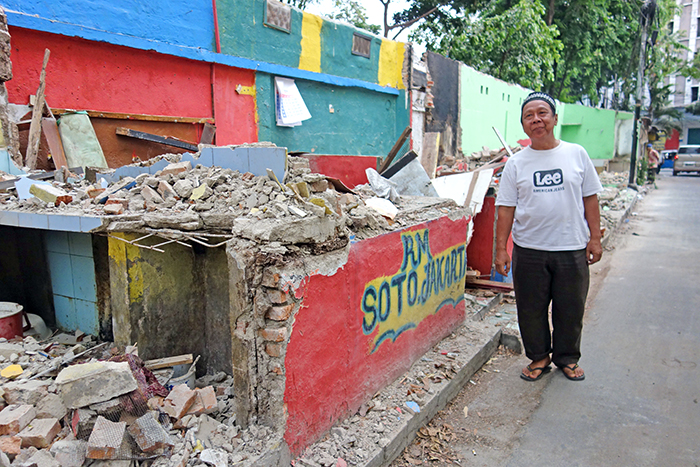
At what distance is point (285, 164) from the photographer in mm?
3070

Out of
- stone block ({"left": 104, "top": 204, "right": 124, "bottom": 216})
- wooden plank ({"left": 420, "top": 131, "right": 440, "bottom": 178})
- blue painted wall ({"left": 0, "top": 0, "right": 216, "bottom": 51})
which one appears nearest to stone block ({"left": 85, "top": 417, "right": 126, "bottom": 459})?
stone block ({"left": 104, "top": 204, "right": 124, "bottom": 216})

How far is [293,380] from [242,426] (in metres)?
0.36

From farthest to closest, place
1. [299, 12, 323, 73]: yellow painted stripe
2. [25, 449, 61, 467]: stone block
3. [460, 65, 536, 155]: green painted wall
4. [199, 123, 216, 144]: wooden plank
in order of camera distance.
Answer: [460, 65, 536, 155]: green painted wall < [299, 12, 323, 73]: yellow painted stripe < [199, 123, 216, 144]: wooden plank < [25, 449, 61, 467]: stone block

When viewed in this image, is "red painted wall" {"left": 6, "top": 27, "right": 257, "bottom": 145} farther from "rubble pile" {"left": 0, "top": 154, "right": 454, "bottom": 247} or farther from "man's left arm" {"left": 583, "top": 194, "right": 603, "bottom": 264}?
"man's left arm" {"left": 583, "top": 194, "right": 603, "bottom": 264}

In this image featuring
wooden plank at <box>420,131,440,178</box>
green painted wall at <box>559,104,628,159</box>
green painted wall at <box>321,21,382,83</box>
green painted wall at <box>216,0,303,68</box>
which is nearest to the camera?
wooden plank at <box>420,131,440,178</box>

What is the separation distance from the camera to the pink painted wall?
2.62 meters

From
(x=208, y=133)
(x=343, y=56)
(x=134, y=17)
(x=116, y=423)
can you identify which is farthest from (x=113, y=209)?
(x=343, y=56)

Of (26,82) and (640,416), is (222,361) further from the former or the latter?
(26,82)

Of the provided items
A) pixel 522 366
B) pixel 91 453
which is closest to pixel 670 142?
pixel 522 366

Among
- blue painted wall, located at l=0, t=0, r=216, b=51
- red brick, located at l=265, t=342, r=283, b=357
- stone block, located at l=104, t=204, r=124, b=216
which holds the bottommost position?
red brick, located at l=265, t=342, r=283, b=357

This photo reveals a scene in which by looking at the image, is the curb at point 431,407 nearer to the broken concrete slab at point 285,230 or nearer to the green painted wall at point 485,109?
the broken concrete slab at point 285,230

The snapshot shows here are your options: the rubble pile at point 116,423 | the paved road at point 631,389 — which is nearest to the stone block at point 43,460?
the rubble pile at point 116,423

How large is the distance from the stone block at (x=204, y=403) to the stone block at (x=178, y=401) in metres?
0.03

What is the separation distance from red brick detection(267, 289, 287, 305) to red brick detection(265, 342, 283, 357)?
0.22 meters
